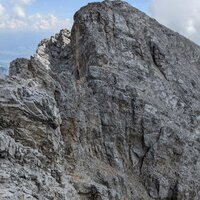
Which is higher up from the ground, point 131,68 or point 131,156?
point 131,68

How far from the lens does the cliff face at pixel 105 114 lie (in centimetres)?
3025

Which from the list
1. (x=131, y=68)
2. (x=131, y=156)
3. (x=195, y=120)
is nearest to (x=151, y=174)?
(x=131, y=156)

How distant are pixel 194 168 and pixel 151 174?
506cm

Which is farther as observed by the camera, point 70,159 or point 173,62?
point 173,62

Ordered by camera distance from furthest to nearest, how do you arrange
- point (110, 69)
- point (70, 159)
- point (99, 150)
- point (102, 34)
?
point (102, 34), point (110, 69), point (99, 150), point (70, 159)

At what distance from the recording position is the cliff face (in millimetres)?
30250

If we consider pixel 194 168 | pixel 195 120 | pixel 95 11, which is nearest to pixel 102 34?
pixel 95 11

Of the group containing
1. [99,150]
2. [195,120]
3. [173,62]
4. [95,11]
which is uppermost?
[95,11]

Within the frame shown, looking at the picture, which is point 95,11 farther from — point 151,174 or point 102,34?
point 151,174

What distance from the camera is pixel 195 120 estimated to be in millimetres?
51938

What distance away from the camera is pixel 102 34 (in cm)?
5397

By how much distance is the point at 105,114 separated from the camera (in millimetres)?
46781

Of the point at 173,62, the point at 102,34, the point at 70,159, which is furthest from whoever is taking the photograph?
the point at 173,62

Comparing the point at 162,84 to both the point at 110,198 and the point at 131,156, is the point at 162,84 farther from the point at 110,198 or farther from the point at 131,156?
the point at 110,198
